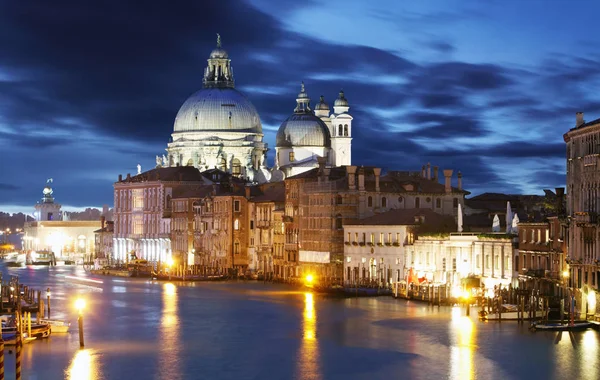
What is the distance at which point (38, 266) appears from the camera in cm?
12431

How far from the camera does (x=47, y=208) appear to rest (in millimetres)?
177000

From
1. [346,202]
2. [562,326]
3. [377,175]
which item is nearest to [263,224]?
[346,202]

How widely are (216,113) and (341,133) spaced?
16255mm

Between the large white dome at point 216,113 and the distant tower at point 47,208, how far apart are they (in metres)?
54.1

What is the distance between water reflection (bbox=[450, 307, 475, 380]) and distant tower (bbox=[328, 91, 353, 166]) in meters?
56.2

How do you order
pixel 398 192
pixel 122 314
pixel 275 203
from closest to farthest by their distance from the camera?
pixel 122 314
pixel 398 192
pixel 275 203

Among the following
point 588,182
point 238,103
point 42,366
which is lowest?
point 42,366

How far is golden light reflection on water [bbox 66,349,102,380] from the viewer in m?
40.6

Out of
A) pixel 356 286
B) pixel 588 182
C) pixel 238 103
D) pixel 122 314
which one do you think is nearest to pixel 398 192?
pixel 356 286

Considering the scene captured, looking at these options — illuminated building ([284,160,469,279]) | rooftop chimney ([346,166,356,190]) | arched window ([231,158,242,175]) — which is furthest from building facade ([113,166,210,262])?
rooftop chimney ([346,166,356,190])

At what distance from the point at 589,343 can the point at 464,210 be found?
38070 mm

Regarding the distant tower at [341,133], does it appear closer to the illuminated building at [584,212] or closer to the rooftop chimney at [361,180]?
the rooftop chimney at [361,180]

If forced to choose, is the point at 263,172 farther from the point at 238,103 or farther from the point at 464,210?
the point at 464,210

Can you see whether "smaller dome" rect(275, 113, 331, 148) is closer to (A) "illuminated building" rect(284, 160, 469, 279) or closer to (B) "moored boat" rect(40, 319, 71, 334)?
(A) "illuminated building" rect(284, 160, 469, 279)
